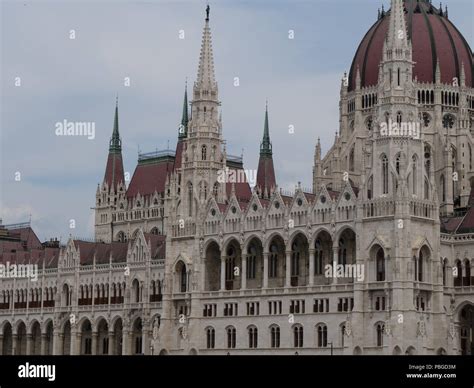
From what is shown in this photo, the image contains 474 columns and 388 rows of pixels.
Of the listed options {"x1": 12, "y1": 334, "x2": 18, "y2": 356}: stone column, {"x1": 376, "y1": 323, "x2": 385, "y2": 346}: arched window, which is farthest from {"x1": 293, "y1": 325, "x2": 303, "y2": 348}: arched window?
{"x1": 12, "y1": 334, "x2": 18, "y2": 356}: stone column

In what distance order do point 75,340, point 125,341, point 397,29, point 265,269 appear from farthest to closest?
point 75,340 → point 125,341 → point 265,269 → point 397,29

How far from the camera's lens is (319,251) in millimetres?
120875

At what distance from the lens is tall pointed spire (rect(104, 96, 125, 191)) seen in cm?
18188

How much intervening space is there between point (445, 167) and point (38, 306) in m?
53.6

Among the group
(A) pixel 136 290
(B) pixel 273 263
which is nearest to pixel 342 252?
(B) pixel 273 263

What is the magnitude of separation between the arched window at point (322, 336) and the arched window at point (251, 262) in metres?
11.9

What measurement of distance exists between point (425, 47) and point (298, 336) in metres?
40.2

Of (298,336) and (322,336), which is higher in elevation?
(298,336)

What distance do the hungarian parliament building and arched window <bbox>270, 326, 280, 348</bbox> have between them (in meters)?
0.20

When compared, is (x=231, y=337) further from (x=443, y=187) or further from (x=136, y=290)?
(x=443, y=187)

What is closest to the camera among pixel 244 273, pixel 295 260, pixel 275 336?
pixel 275 336

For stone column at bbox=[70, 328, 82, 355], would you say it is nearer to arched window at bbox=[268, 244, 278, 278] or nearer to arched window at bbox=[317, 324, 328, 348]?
arched window at bbox=[268, 244, 278, 278]
